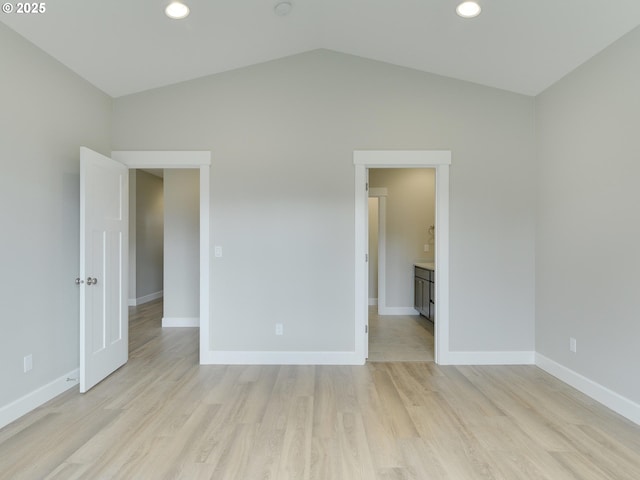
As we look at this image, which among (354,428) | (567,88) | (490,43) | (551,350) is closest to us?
(354,428)

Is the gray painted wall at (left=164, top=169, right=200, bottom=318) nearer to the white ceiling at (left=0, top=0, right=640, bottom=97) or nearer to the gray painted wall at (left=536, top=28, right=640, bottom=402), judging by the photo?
the white ceiling at (left=0, top=0, right=640, bottom=97)

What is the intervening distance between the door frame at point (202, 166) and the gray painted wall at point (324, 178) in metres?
0.08

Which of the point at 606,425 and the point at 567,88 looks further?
the point at 567,88

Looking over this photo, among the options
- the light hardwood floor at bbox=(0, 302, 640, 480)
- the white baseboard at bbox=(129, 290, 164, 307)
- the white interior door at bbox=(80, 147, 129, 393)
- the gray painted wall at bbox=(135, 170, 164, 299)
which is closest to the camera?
the light hardwood floor at bbox=(0, 302, 640, 480)

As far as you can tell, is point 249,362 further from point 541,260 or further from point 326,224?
point 541,260

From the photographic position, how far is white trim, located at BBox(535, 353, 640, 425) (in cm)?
238

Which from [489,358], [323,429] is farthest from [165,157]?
[489,358]

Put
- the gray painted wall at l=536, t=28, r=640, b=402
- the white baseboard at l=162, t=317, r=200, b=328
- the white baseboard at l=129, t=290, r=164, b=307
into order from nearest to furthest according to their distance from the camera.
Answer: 1. the gray painted wall at l=536, t=28, r=640, b=402
2. the white baseboard at l=162, t=317, r=200, b=328
3. the white baseboard at l=129, t=290, r=164, b=307

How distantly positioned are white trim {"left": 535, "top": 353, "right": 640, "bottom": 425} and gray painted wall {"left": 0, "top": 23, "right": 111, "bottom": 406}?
423 centimetres

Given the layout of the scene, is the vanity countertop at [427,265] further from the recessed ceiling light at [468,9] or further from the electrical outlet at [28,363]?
the electrical outlet at [28,363]

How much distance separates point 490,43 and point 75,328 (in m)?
4.23

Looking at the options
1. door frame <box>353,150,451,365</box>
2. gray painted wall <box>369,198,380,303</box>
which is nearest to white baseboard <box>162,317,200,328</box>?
door frame <box>353,150,451,365</box>

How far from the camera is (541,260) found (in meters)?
3.37

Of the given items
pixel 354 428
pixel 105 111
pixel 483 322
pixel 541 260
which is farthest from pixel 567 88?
pixel 105 111
